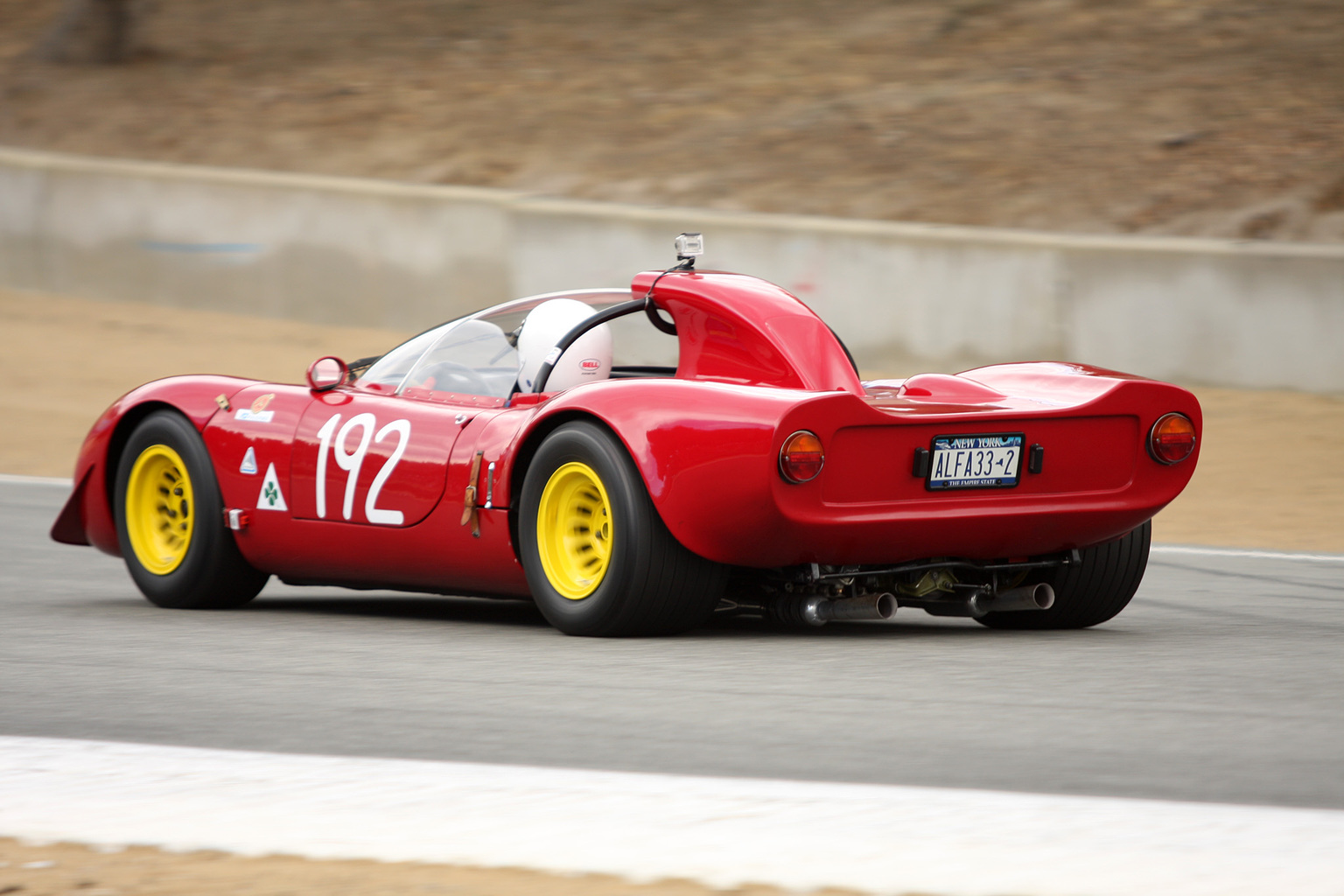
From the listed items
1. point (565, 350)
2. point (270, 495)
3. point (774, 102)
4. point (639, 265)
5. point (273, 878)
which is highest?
point (774, 102)

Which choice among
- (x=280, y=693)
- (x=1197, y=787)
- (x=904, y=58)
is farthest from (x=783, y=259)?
(x=1197, y=787)

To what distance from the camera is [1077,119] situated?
60.7ft

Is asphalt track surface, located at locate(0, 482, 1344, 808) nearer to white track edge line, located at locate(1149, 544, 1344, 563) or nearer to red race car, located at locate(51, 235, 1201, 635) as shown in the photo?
red race car, located at locate(51, 235, 1201, 635)

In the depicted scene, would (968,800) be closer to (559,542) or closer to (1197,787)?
(1197,787)

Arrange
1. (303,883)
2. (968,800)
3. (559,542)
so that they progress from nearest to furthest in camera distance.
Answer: (303,883), (968,800), (559,542)

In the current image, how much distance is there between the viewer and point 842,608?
6434mm

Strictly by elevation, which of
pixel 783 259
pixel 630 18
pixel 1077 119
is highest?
pixel 630 18

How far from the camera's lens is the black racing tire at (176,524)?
7.71 meters

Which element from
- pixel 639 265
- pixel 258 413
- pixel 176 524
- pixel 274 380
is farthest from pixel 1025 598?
pixel 274 380

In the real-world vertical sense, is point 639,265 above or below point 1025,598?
above

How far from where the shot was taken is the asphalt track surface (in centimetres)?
470

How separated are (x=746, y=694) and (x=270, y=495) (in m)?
2.66

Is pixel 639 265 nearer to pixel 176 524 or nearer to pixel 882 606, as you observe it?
pixel 176 524

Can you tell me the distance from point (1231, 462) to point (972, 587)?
7.10 m
